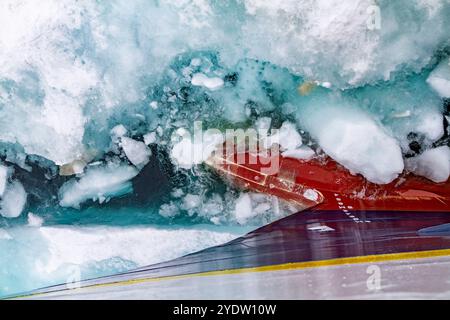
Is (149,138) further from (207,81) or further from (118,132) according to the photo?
(207,81)

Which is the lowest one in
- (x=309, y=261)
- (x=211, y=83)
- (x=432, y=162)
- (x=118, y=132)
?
(x=309, y=261)

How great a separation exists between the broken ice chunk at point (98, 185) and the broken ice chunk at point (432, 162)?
2.37 ft

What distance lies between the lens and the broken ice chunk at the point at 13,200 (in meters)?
1.07

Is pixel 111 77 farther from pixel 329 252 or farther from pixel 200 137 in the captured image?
pixel 329 252

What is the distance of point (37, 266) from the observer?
1.08 metres

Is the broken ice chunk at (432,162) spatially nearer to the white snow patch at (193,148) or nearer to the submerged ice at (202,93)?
the submerged ice at (202,93)

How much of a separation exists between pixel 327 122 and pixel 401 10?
12.6 inches

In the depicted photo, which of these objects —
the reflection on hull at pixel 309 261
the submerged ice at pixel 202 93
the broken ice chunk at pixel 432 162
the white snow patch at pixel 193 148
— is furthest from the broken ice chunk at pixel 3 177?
the broken ice chunk at pixel 432 162

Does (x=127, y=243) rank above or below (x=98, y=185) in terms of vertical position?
below

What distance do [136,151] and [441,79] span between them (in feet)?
2.62

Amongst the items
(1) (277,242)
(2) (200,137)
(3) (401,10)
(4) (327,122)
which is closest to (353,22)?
(3) (401,10)

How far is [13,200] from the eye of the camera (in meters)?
1.08

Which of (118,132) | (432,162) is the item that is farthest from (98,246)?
(432,162)

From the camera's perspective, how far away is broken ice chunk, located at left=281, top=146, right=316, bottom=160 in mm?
1013
